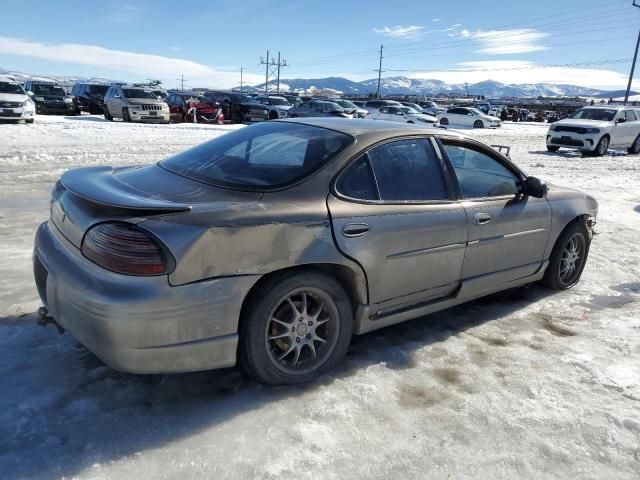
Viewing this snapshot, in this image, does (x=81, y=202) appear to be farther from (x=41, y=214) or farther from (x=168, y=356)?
(x=41, y=214)

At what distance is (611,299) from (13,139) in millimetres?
13448

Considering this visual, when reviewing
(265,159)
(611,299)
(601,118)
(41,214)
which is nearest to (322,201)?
(265,159)

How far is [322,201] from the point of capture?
2.95 m

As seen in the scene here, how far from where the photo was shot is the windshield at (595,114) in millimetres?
18078

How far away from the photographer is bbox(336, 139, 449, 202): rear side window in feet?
10.4

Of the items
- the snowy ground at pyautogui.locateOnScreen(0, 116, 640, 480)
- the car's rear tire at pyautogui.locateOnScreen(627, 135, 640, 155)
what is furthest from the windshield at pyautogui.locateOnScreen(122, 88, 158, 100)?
the snowy ground at pyautogui.locateOnScreen(0, 116, 640, 480)

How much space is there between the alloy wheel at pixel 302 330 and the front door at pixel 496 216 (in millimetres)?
1219

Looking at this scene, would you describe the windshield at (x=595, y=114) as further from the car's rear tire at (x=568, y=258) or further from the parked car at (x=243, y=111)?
the car's rear tire at (x=568, y=258)

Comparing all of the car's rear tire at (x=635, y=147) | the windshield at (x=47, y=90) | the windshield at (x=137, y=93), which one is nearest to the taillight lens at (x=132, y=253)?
the car's rear tire at (x=635, y=147)

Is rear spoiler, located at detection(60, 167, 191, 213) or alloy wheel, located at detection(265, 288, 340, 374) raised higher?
rear spoiler, located at detection(60, 167, 191, 213)

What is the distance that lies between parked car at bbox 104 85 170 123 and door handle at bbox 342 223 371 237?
66.1ft

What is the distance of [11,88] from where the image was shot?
702 inches

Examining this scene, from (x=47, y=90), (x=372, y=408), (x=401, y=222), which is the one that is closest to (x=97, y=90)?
(x=47, y=90)

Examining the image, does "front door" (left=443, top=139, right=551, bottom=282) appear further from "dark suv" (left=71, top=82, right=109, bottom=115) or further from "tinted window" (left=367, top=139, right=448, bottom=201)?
"dark suv" (left=71, top=82, right=109, bottom=115)
